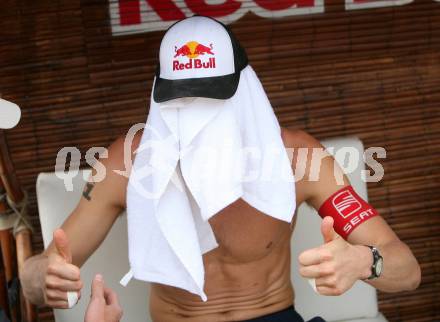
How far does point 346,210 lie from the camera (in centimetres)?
244

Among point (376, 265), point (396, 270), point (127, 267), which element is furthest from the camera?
point (127, 267)

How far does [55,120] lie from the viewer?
118 inches

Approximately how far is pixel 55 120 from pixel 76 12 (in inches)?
15.5

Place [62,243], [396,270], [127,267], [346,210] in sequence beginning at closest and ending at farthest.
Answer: [62,243]
[396,270]
[346,210]
[127,267]

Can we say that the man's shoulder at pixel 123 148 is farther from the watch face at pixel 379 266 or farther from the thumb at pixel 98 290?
the watch face at pixel 379 266

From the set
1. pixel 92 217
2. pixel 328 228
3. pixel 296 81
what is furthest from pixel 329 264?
pixel 296 81

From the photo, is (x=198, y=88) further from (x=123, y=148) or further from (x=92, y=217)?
(x=92, y=217)

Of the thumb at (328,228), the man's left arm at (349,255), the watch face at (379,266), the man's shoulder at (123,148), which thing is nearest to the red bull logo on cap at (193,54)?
the man's shoulder at (123,148)

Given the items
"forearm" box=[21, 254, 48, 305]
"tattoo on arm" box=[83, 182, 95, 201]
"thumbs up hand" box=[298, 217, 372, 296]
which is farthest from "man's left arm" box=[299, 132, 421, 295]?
"forearm" box=[21, 254, 48, 305]

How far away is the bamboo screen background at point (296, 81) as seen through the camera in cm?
293

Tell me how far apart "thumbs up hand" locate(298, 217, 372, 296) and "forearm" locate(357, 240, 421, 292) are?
0.24 meters

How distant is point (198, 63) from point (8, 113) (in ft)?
1.72

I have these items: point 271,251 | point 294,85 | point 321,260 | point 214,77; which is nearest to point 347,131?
point 294,85

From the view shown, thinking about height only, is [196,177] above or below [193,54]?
below
